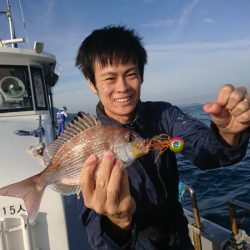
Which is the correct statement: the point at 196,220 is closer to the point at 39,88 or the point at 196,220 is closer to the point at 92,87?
the point at 92,87

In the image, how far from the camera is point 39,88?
6328mm

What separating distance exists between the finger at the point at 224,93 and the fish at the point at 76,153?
2.57ft

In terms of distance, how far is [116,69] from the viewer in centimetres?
266

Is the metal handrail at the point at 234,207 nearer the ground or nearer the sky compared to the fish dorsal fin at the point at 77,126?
nearer the ground

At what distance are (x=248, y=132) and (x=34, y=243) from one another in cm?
304

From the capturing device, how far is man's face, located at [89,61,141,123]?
2629 millimetres

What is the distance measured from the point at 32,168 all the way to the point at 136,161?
7.03 feet

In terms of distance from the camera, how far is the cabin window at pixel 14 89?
5.82 meters

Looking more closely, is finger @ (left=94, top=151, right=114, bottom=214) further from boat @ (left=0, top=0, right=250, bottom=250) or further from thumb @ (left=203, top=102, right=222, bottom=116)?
boat @ (left=0, top=0, right=250, bottom=250)

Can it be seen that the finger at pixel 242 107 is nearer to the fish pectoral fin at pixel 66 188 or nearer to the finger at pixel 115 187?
the finger at pixel 115 187

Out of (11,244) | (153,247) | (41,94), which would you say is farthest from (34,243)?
(41,94)

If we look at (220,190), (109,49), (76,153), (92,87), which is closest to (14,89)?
(92,87)

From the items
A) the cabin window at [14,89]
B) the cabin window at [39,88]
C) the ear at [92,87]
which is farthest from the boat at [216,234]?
the cabin window at [14,89]

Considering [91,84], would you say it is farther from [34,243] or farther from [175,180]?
[34,243]
